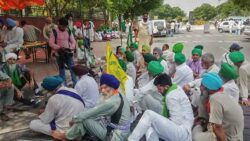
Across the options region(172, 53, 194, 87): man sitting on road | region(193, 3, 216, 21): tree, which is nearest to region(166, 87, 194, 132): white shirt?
region(172, 53, 194, 87): man sitting on road

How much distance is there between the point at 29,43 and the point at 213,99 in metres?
10.5

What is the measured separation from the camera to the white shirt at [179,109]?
5.20 metres

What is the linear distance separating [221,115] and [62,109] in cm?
231

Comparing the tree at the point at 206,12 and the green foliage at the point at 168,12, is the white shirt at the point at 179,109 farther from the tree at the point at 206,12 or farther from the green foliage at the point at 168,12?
the tree at the point at 206,12

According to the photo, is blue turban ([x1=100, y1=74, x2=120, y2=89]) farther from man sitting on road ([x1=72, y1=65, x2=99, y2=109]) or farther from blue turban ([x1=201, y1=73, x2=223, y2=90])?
man sitting on road ([x1=72, y1=65, x2=99, y2=109])

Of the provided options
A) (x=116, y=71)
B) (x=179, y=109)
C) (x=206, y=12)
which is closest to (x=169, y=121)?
(x=179, y=109)

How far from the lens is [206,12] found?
510 feet

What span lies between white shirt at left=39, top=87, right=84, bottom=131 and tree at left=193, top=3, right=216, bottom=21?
149549 mm

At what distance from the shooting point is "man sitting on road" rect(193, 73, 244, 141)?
4.71 meters

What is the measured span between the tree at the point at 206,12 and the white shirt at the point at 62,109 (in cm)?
14955

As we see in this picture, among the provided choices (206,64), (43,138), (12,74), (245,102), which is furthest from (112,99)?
(12,74)

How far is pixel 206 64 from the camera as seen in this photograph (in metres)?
7.32

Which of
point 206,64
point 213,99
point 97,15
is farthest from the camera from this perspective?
point 97,15

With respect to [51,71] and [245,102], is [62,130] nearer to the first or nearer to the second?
[245,102]
